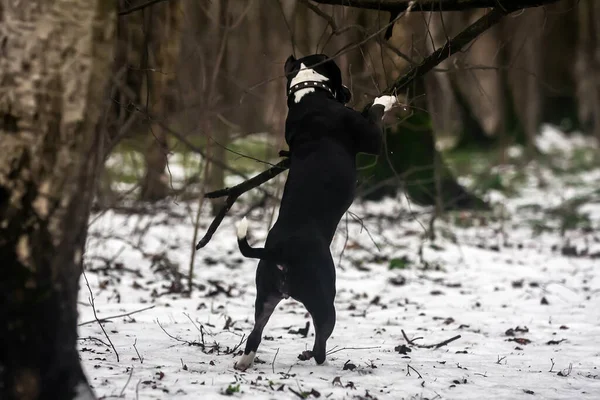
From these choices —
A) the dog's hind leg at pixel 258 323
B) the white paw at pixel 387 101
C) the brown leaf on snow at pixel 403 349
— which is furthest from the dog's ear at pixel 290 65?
the brown leaf on snow at pixel 403 349

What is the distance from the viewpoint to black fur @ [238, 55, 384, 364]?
3.85 meters

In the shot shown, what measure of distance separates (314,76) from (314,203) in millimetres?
850

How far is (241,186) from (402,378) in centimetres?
148

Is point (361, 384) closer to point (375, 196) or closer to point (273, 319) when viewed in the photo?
point (273, 319)

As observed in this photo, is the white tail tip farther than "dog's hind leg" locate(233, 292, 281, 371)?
No

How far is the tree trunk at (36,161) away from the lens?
270 centimetres

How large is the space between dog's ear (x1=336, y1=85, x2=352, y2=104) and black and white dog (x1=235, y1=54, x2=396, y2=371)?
0.5 inches

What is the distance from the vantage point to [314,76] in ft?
14.5

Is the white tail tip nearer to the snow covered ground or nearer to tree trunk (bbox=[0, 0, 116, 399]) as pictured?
the snow covered ground

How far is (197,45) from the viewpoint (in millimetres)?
5801

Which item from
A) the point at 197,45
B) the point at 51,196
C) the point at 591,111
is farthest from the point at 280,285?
the point at 591,111

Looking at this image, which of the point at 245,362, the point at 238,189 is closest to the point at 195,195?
the point at 238,189

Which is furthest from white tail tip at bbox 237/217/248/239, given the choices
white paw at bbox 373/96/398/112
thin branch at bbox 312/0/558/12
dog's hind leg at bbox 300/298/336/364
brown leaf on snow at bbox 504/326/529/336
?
brown leaf on snow at bbox 504/326/529/336

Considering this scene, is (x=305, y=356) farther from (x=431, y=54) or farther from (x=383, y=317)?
(x=431, y=54)
